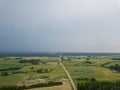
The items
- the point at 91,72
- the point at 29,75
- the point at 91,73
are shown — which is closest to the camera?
the point at 29,75

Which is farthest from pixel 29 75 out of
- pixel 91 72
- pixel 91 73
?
pixel 91 72

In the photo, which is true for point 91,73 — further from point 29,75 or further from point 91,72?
point 29,75

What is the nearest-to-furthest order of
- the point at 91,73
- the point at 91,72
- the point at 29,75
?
the point at 29,75, the point at 91,73, the point at 91,72

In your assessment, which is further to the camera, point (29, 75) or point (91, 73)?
point (91, 73)

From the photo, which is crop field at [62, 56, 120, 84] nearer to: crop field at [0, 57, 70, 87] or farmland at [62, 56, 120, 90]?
farmland at [62, 56, 120, 90]

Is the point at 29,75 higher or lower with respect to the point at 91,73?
lower

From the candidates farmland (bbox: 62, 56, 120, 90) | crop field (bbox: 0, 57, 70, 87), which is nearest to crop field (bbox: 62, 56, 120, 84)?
farmland (bbox: 62, 56, 120, 90)

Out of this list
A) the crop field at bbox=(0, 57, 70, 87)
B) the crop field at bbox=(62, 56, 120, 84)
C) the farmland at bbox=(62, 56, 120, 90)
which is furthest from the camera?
the crop field at bbox=(62, 56, 120, 84)

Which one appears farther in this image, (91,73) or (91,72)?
(91,72)

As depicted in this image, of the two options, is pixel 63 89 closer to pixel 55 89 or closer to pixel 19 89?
pixel 55 89

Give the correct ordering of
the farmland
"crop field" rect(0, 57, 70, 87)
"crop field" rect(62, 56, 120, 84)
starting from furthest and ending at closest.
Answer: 1. "crop field" rect(62, 56, 120, 84)
2. the farmland
3. "crop field" rect(0, 57, 70, 87)

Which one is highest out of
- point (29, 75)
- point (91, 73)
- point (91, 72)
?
point (91, 72)

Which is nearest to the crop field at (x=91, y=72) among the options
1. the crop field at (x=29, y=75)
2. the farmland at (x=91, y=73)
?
the farmland at (x=91, y=73)
